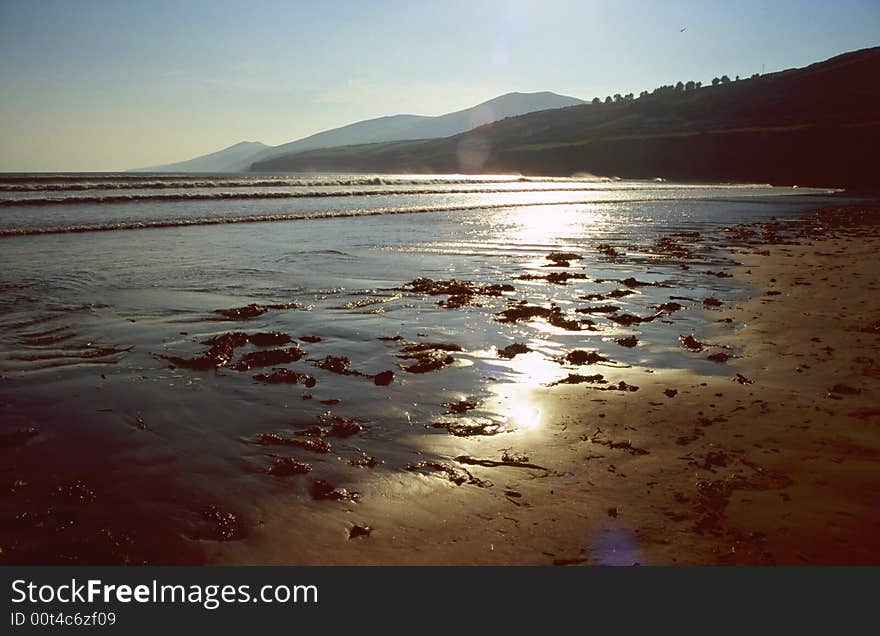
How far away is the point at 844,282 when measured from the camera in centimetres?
1295

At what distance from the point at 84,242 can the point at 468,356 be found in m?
16.8

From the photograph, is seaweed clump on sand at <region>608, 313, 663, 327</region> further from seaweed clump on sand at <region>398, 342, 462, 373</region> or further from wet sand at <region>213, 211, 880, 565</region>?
seaweed clump on sand at <region>398, 342, 462, 373</region>

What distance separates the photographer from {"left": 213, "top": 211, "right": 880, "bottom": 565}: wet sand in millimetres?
3781

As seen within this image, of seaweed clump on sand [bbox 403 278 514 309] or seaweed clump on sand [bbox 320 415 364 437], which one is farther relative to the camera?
seaweed clump on sand [bbox 403 278 514 309]

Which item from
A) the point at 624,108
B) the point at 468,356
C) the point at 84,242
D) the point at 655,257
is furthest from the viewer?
the point at 624,108

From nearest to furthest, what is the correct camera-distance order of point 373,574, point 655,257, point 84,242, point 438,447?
point 373,574, point 438,447, point 655,257, point 84,242

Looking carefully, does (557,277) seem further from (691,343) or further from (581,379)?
(581,379)

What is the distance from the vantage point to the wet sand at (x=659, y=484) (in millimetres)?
3781

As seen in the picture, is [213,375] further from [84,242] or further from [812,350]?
[84,242]

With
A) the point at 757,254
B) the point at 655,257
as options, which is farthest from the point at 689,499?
the point at 757,254

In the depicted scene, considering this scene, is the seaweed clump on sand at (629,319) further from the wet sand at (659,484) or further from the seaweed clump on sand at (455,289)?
the seaweed clump on sand at (455,289)

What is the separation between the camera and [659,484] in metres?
4.62

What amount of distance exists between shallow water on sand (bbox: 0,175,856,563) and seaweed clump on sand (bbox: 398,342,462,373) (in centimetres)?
4

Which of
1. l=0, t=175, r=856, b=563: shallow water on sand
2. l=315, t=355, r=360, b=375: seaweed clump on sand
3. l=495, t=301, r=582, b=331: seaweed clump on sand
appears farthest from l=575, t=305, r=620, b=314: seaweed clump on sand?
l=315, t=355, r=360, b=375: seaweed clump on sand
